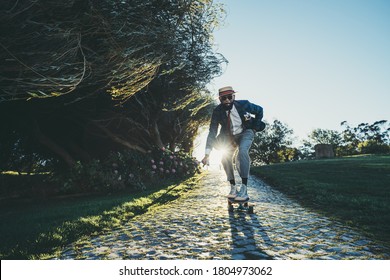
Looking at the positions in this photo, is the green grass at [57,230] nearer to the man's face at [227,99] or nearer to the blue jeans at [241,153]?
the blue jeans at [241,153]

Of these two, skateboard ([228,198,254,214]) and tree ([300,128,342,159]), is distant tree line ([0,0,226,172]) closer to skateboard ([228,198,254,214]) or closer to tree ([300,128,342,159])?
skateboard ([228,198,254,214])

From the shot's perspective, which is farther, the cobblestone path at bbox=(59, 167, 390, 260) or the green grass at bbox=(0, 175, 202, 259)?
the green grass at bbox=(0, 175, 202, 259)

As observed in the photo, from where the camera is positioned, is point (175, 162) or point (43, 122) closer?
point (43, 122)

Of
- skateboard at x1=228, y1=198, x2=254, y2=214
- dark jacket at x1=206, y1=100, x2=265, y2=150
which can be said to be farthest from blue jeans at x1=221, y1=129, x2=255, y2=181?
skateboard at x1=228, y1=198, x2=254, y2=214

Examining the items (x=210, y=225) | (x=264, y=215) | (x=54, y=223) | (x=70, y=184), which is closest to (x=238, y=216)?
(x=264, y=215)

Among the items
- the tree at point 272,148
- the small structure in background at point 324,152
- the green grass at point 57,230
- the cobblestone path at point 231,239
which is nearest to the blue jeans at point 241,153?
the cobblestone path at point 231,239

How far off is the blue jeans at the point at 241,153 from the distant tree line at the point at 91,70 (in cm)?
294

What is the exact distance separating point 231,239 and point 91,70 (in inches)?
193

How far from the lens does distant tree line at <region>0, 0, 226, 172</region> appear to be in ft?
15.2

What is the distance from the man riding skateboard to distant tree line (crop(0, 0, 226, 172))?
7.88ft

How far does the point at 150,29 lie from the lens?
22.4 ft

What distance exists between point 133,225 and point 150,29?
4.94m

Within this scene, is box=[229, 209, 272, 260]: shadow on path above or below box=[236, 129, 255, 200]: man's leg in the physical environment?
below

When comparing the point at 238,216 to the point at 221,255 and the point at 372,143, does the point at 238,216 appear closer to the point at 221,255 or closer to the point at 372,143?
the point at 221,255
